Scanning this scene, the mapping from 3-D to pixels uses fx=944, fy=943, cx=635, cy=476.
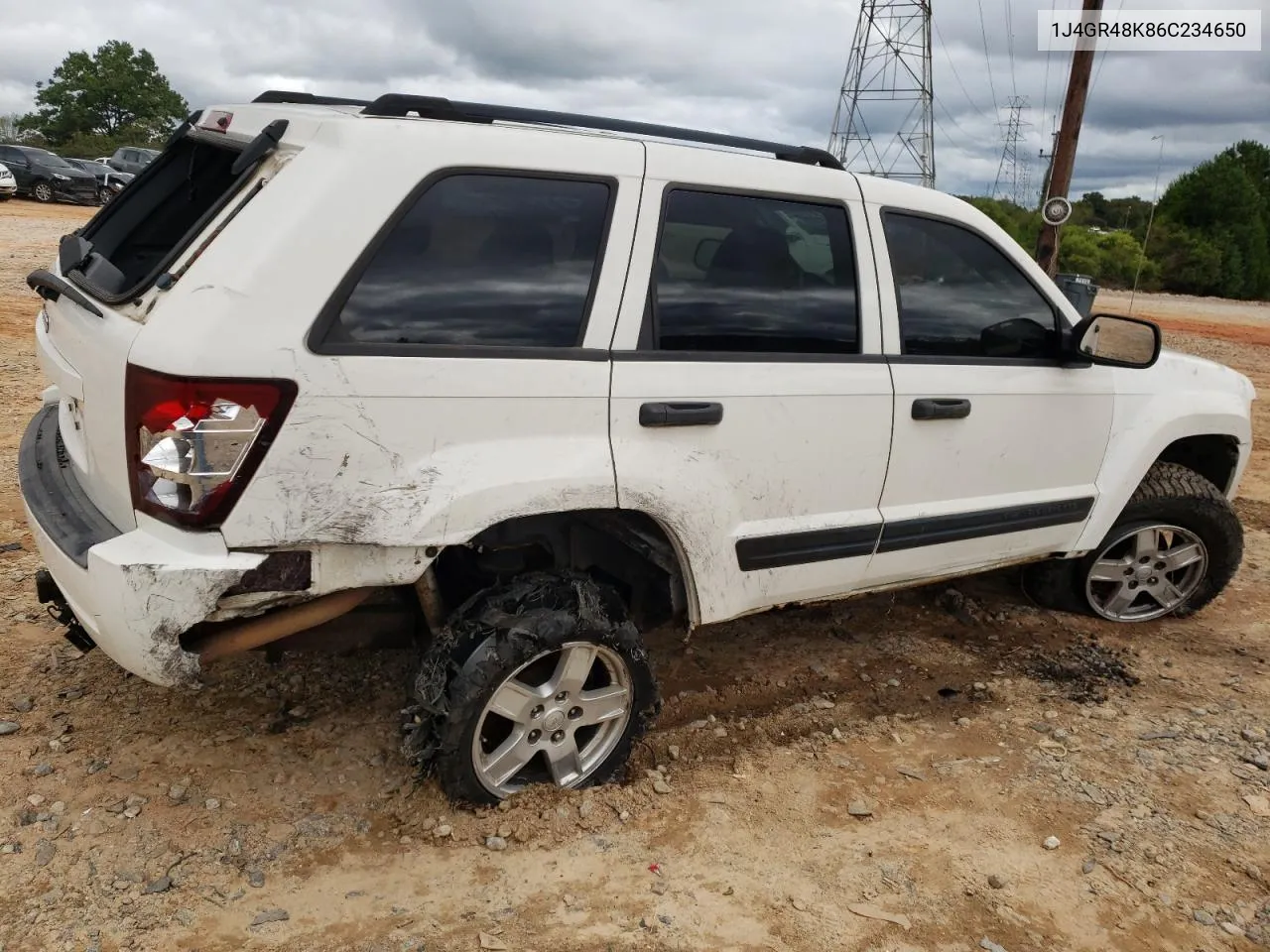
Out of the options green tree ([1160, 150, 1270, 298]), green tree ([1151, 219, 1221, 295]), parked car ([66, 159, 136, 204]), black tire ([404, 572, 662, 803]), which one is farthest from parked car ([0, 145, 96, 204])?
green tree ([1160, 150, 1270, 298])

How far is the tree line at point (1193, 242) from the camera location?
110 feet

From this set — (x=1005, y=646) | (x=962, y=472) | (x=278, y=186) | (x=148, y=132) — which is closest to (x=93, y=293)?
(x=278, y=186)

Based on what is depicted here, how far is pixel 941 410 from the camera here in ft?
10.6

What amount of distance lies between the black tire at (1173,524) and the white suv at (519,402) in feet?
2.02

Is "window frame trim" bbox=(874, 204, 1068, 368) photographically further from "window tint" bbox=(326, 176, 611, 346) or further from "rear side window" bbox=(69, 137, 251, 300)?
"rear side window" bbox=(69, 137, 251, 300)

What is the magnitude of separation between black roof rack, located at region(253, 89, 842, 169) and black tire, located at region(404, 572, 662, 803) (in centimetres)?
134

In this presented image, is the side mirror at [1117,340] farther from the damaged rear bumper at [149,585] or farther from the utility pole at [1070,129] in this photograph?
the utility pole at [1070,129]

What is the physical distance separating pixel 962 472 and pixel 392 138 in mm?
2233

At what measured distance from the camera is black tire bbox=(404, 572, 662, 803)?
8.55ft

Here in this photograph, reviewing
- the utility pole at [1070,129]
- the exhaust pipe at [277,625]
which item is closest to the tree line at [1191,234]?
the utility pole at [1070,129]

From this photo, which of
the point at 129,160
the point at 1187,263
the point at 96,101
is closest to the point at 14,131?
the point at 96,101

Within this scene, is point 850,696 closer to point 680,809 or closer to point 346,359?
point 680,809

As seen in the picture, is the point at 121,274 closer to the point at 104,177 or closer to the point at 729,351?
the point at 729,351

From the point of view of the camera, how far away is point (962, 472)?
341cm
